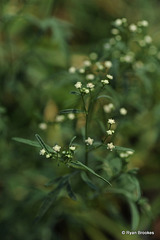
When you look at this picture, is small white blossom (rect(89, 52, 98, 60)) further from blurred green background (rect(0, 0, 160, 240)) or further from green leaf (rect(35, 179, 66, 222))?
green leaf (rect(35, 179, 66, 222))

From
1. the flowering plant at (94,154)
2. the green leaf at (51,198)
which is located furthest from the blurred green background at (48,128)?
the green leaf at (51,198)

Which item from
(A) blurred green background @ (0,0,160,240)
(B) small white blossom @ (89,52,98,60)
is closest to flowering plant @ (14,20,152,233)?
(B) small white blossom @ (89,52,98,60)

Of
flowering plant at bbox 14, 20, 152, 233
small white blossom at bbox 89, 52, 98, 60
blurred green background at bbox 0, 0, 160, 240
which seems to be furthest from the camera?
blurred green background at bbox 0, 0, 160, 240

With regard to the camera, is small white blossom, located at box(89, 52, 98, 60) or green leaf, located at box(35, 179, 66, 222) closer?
green leaf, located at box(35, 179, 66, 222)

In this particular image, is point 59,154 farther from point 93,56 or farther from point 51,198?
point 93,56

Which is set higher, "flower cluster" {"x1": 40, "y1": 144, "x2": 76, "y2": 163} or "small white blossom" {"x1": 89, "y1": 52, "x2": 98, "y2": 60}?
"small white blossom" {"x1": 89, "y1": 52, "x2": 98, "y2": 60}

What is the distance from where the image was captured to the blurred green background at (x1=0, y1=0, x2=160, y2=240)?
13.8ft

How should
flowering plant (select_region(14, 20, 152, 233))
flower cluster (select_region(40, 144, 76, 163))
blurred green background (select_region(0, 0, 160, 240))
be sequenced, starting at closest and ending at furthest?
1. flower cluster (select_region(40, 144, 76, 163))
2. flowering plant (select_region(14, 20, 152, 233))
3. blurred green background (select_region(0, 0, 160, 240))

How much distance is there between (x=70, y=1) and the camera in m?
7.51

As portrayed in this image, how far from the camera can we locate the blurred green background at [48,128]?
166 inches

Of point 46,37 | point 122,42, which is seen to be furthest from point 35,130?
point 46,37

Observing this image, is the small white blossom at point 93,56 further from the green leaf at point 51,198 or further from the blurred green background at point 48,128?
the green leaf at point 51,198

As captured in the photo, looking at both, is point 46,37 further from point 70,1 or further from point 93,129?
point 93,129

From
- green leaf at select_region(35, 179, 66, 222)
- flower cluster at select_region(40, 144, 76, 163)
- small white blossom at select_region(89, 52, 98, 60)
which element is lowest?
green leaf at select_region(35, 179, 66, 222)
